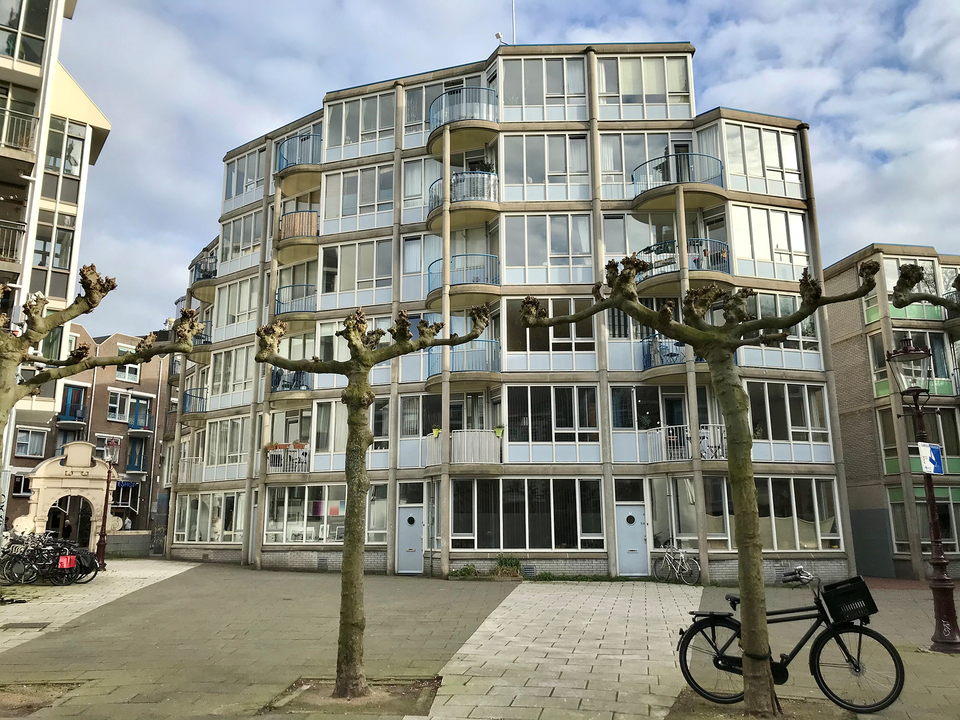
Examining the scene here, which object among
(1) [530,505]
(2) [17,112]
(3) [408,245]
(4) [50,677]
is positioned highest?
(2) [17,112]

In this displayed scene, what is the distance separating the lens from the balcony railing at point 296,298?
98.9 feet

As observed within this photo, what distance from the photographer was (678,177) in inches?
1055

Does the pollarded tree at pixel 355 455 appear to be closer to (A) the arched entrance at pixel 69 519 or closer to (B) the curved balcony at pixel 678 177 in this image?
(B) the curved balcony at pixel 678 177

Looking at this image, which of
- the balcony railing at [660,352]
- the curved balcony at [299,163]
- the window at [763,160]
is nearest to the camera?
the balcony railing at [660,352]

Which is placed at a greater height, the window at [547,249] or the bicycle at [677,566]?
the window at [547,249]

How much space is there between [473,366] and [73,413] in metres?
35.0

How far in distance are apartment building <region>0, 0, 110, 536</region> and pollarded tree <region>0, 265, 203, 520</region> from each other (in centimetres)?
1204

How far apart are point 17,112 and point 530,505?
19.7 m

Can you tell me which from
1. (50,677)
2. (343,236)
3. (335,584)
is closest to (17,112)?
(343,236)

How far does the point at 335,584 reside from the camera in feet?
73.7

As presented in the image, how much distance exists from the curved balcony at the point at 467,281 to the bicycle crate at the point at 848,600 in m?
18.3

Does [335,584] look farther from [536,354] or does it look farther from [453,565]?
[536,354]

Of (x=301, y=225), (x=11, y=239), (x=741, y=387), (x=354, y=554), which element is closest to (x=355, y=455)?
(x=354, y=554)

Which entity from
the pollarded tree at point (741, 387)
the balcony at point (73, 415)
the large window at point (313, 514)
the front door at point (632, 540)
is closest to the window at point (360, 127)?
the large window at point (313, 514)
